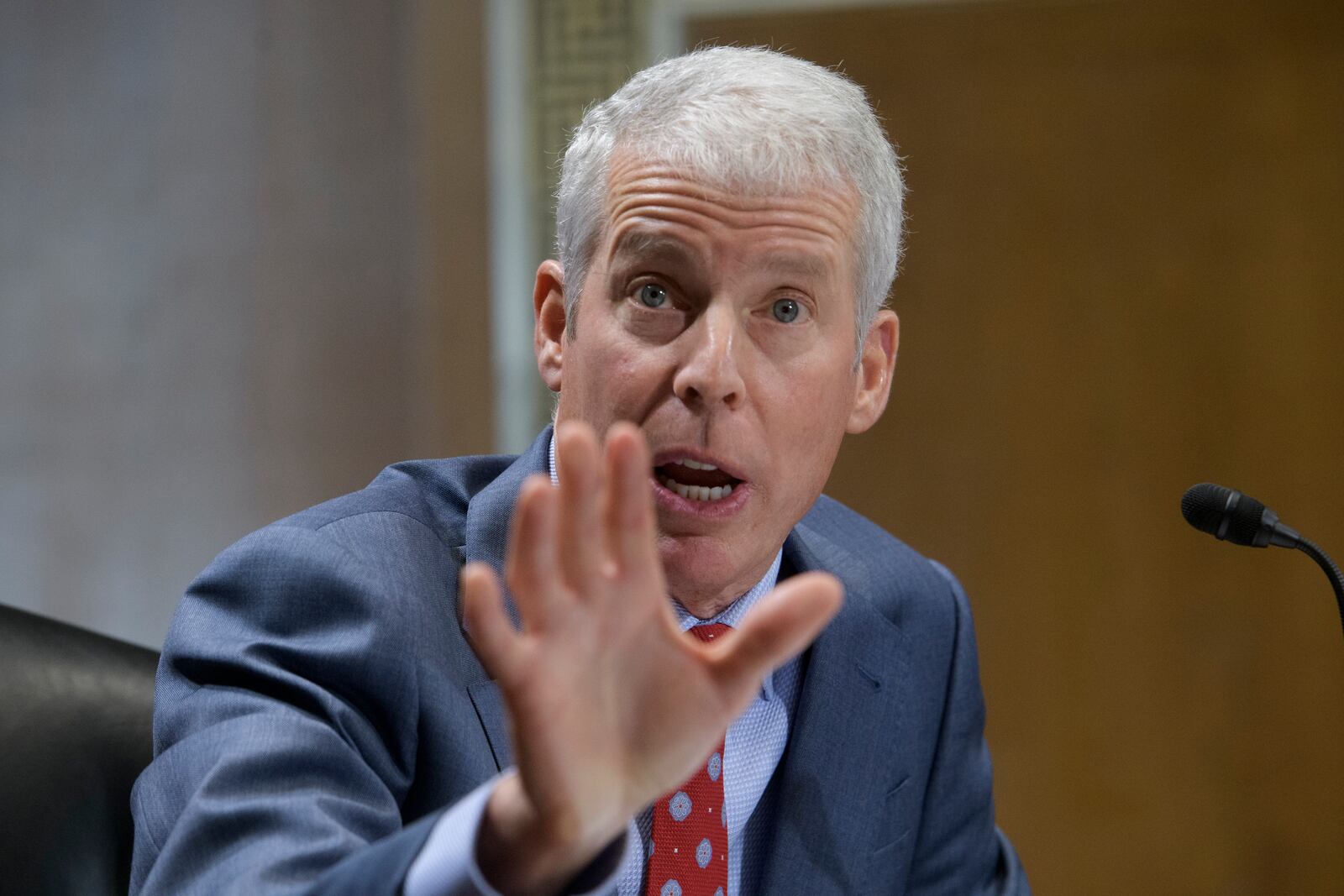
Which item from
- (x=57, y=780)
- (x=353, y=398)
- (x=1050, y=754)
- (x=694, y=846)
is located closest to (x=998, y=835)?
(x=694, y=846)

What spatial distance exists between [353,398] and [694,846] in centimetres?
186

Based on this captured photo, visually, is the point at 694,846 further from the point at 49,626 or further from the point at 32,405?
the point at 32,405

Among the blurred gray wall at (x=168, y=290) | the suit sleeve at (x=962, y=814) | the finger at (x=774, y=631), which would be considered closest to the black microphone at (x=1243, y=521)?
the suit sleeve at (x=962, y=814)

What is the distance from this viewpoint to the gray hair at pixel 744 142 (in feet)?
3.56

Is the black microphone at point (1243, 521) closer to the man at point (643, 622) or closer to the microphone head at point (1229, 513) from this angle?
the microphone head at point (1229, 513)

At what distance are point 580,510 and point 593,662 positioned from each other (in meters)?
0.08

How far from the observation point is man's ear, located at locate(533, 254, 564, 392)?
124 centimetres

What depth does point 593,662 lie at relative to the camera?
2.06ft

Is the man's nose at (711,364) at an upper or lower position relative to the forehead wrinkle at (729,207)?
lower

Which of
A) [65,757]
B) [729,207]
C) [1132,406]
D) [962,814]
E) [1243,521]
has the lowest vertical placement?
[1132,406]

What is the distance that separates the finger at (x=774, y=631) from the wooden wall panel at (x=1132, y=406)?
234cm

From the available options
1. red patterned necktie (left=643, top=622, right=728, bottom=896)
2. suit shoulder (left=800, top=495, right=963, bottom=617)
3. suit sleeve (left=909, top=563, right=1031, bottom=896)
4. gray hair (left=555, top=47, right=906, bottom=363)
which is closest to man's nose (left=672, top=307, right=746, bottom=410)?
gray hair (left=555, top=47, right=906, bottom=363)

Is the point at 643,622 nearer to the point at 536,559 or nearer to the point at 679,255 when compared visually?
the point at 536,559

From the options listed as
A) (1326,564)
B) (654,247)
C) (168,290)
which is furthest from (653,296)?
(168,290)
